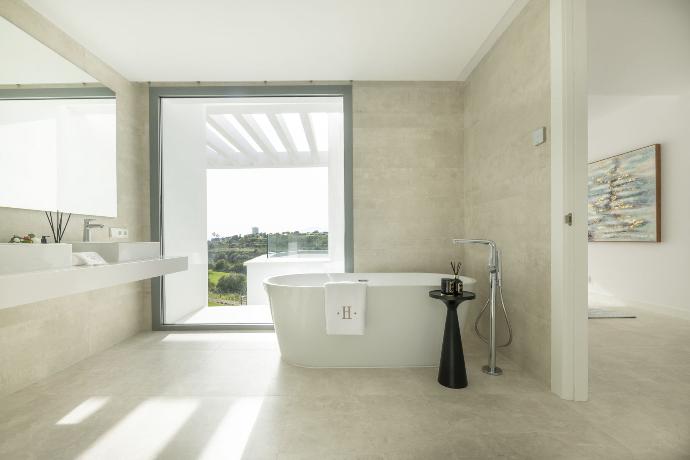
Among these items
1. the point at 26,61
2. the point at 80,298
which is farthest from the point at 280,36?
the point at 80,298

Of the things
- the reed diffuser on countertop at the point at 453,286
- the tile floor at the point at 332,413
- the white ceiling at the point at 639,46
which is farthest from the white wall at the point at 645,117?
the reed diffuser on countertop at the point at 453,286

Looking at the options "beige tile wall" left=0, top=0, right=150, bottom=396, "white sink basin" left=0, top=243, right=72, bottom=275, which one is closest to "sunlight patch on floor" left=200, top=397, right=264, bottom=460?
"white sink basin" left=0, top=243, right=72, bottom=275

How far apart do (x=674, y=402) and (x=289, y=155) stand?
11.9 ft

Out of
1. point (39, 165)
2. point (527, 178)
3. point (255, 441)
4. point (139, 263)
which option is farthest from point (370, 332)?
point (39, 165)

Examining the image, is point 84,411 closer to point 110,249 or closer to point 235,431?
point 235,431

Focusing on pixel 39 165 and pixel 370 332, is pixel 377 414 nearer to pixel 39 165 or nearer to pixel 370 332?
pixel 370 332

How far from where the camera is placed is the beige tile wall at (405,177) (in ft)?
10.8

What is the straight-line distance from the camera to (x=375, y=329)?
2.35 metres

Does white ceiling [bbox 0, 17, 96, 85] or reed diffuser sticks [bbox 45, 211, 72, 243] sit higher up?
white ceiling [bbox 0, 17, 96, 85]

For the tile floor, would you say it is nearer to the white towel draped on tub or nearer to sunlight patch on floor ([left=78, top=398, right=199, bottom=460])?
sunlight patch on floor ([left=78, top=398, right=199, bottom=460])

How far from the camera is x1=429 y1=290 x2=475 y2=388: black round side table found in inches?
80.8

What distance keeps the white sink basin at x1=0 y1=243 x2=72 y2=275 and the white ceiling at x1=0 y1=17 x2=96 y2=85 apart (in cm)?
106

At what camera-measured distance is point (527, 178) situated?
2252 millimetres

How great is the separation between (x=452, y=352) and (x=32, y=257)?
2.37m
